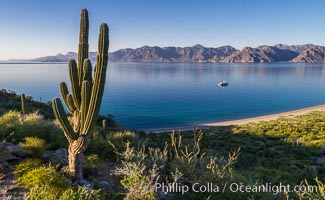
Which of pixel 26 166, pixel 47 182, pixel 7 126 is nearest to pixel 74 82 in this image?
pixel 26 166

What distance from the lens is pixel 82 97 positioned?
4684mm

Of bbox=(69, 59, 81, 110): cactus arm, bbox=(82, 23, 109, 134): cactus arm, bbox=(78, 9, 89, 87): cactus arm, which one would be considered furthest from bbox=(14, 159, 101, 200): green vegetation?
bbox=(78, 9, 89, 87): cactus arm

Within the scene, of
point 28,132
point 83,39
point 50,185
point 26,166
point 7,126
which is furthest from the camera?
point 7,126

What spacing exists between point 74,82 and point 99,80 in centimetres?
65

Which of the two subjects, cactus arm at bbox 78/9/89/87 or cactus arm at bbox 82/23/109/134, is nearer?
cactus arm at bbox 82/23/109/134

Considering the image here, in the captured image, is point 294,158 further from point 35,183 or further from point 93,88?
point 35,183

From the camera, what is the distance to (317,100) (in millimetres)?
46938

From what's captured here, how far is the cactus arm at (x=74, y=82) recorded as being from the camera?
16.1 feet

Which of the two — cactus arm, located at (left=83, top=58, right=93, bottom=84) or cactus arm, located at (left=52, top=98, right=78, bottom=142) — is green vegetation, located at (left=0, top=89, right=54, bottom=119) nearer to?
cactus arm, located at (left=52, top=98, right=78, bottom=142)

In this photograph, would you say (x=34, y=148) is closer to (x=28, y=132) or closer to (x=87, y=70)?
(x=28, y=132)

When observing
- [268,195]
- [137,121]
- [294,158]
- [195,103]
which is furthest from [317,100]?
[268,195]

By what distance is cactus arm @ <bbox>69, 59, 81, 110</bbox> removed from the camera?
4906 millimetres

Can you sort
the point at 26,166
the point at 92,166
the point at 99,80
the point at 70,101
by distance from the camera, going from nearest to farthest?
the point at 26,166 → the point at 99,80 → the point at 70,101 → the point at 92,166

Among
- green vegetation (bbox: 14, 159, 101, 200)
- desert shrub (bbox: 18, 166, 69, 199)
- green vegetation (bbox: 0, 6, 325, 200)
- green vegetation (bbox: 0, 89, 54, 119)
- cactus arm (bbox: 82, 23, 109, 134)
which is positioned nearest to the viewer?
green vegetation (bbox: 14, 159, 101, 200)
